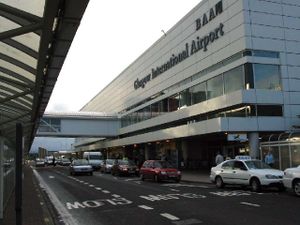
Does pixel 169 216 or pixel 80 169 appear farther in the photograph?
pixel 80 169

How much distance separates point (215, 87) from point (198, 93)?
3687 millimetres

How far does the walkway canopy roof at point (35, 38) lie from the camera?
6848 mm

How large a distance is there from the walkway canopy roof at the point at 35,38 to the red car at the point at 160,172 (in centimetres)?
1790

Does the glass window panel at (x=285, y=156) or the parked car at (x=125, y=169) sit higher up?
the glass window panel at (x=285, y=156)

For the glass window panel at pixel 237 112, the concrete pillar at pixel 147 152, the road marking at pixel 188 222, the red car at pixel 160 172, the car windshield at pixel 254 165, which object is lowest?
the road marking at pixel 188 222

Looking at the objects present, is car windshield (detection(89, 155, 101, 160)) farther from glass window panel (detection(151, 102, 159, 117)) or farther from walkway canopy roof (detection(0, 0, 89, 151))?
walkway canopy roof (detection(0, 0, 89, 151))

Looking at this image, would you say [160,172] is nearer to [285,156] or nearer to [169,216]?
[285,156]

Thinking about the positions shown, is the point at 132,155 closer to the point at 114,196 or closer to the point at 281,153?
the point at 281,153

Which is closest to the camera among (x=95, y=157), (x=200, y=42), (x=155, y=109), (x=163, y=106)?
(x=200, y=42)

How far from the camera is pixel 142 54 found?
6562cm

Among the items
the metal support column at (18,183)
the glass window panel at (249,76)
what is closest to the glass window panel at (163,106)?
the glass window panel at (249,76)

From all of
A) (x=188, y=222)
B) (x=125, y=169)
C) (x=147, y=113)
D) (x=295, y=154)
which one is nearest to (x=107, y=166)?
(x=125, y=169)

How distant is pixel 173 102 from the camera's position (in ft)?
173

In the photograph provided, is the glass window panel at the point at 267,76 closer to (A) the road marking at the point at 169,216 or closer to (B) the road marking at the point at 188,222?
(A) the road marking at the point at 169,216
